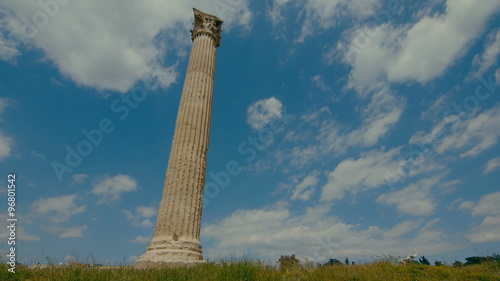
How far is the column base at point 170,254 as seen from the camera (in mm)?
8539

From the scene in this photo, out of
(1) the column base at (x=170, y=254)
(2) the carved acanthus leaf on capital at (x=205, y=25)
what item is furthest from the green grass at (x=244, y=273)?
(2) the carved acanthus leaf on capital at (x=205, y=25)

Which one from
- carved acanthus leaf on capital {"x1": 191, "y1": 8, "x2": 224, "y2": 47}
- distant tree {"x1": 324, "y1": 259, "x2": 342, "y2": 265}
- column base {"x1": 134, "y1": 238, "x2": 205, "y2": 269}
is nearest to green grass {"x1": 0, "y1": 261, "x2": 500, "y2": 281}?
distant tree {"x1": 324, "y1": 259, "x2": 342, "y2": 265}

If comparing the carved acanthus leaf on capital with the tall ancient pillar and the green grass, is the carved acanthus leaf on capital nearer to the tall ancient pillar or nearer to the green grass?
the tall ancient pillar

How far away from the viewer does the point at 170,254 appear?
29.0 ft

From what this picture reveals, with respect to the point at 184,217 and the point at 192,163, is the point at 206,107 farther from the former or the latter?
the point at 184,217

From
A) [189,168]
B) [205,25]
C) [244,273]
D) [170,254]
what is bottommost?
[244,273]

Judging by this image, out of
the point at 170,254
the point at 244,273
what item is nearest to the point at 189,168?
the point at 170,254

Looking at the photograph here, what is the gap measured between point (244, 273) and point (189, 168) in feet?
16.3

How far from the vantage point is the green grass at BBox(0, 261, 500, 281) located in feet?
19.1

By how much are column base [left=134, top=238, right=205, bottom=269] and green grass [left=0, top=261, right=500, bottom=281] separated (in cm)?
155

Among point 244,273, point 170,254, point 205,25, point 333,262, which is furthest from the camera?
point 205,25

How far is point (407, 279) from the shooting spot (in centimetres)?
645

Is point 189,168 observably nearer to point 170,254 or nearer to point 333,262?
point 170,254

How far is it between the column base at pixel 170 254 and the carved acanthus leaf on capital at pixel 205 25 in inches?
342
